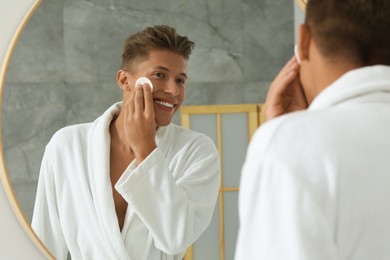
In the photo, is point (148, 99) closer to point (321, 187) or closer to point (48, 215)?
point (48, 215)

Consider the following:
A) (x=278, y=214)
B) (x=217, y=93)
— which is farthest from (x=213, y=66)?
(x=278, y=214)

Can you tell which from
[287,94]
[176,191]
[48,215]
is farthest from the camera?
[48,215]

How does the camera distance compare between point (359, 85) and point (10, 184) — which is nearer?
point (359, 85)

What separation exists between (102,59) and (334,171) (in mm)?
695

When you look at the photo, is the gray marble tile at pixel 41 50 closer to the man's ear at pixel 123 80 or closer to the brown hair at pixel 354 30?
the man's ear at pixel 123 80

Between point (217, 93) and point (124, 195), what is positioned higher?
point (217, 93)

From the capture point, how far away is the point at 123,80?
105 cm

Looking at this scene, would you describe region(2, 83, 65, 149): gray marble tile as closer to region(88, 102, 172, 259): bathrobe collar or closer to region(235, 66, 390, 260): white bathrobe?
region(88, 102, 172, 259): bathrobe collar

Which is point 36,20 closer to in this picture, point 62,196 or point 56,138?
point 56,138

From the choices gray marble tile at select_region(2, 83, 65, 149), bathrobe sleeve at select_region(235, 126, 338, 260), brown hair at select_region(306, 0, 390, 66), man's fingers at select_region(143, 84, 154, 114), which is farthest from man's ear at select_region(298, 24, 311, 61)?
gray marble tile at select_region(2, 83, 65, 149)

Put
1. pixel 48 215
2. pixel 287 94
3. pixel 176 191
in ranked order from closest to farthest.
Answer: pixel 287 94 < pixel 176 191 < pixel 48 215

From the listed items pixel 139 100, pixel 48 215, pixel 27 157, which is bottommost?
pixel 48 215

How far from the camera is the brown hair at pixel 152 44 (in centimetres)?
104

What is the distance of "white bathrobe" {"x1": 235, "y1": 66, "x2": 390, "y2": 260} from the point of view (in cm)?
47
